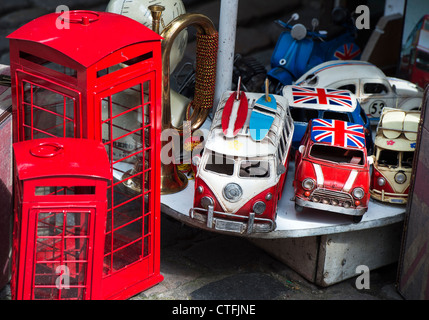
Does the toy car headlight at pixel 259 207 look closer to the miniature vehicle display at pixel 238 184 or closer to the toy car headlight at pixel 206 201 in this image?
the miniature vehicle display at pixel 238 184

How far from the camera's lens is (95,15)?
5.96m

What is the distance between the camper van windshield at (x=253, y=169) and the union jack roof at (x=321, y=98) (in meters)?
0.99

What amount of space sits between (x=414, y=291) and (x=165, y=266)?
2.29 meters

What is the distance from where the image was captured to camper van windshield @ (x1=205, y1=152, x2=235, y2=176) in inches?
253

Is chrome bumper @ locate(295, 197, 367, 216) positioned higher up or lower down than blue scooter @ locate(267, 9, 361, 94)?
lower down

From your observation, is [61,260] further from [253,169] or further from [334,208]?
[334,208]

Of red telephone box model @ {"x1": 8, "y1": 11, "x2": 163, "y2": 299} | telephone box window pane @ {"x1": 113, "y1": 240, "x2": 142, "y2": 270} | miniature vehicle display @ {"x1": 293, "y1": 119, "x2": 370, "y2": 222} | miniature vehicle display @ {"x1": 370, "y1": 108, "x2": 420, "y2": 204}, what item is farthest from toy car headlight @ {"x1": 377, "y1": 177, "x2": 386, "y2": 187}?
telephone box window pane @ {"x1": 113, "y1": 240, "x2": 142, "y2": 270}

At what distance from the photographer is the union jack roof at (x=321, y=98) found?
7.41 metres

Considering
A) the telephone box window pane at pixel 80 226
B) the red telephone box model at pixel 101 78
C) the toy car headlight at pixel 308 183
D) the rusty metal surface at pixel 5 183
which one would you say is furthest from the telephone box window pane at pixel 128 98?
the toy car headlight at pixel 308 183

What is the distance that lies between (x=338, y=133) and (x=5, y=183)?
9.75 ft

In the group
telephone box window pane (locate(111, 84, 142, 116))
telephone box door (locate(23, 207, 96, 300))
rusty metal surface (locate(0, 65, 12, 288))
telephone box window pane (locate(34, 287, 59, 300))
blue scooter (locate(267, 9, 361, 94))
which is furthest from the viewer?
blue scooter (locate(267, 9, 361, 94))

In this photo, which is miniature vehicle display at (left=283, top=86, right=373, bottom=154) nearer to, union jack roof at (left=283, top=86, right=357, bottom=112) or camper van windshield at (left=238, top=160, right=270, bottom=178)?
union jack roof at (left=283, top=86, right=357, bottom=112)

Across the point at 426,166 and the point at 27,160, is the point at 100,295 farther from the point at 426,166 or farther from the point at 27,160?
the point at 426,166

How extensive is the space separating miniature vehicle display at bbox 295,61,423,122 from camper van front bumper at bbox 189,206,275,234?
7.81 feet
